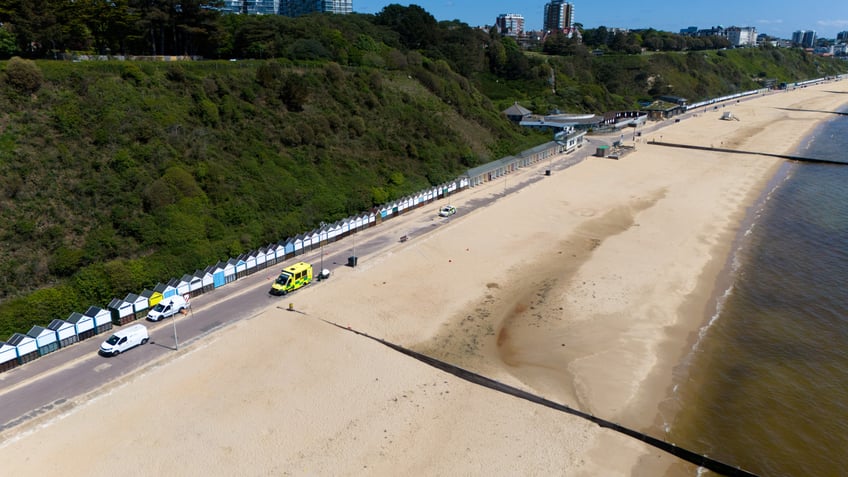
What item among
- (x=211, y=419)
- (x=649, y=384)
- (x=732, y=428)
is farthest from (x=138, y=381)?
(x=732, y=428)

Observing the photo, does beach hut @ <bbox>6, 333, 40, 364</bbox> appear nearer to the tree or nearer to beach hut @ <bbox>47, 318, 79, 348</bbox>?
beach hut @ <bbox>47, 318, 79, 348</bbox>

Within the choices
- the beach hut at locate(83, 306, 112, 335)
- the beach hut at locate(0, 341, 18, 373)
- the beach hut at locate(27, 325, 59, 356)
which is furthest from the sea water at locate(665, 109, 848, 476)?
the beach hut at locate(0, 341, 18, 373)

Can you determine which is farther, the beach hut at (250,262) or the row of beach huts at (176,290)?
the beach hut at (250,262)

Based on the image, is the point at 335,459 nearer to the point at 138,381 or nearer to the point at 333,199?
the point at 138,381

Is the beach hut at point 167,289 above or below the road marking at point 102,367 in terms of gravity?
above

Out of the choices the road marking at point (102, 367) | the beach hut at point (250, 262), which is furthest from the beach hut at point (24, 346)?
the beach hut at point (250, 262)

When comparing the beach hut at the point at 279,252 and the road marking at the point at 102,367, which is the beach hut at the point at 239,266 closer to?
the beach hut at the point at 279,252

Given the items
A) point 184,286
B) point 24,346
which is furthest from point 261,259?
point 24,346

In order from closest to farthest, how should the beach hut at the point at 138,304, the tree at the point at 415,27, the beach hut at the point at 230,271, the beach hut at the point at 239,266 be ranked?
the beach hut at the point at 138,304, the beach hut at the point at 230,271, the beach hut at the point at 239,266, the tree at the point at 415,27
